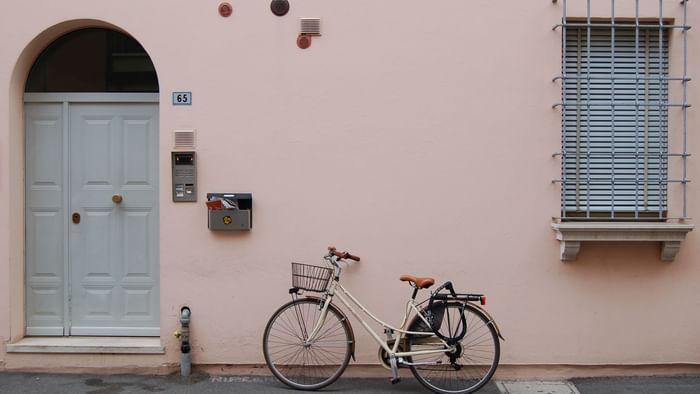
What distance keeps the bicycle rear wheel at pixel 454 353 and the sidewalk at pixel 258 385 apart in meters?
0.16

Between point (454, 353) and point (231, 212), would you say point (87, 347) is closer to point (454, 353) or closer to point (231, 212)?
point (231, 212)

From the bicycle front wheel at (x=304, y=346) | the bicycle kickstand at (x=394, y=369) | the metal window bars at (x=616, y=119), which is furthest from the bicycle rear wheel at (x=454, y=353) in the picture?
the metal window bars at (x=616, y=119)

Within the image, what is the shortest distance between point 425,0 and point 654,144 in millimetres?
2344

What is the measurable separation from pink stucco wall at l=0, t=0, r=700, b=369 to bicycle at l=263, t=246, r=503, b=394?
250 mm

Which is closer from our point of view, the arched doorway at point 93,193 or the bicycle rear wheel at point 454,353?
the bicycle rear wheel at point 454,353

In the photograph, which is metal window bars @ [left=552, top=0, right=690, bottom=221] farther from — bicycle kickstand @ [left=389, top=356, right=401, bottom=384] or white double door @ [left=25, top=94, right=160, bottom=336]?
white double door @ [left=25, top=94, right=160, bottom=336]

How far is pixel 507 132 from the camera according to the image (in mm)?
5590

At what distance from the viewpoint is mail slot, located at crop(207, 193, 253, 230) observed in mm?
5496

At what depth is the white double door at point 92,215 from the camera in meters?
5.89

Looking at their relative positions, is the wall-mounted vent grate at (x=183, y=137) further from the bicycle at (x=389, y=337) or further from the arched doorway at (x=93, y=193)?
the bicycle at (x=389, y=337)

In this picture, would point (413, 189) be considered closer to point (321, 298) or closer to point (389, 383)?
point (321, 298)

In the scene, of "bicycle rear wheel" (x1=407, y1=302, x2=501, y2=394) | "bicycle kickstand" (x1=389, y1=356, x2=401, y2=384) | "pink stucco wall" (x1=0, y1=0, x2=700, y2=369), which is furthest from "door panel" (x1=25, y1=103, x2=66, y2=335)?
"bicycle rear wheel" (x1=407, y1=302, x2=501, y2=394)

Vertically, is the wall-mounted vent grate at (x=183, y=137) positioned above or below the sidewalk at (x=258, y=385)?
above

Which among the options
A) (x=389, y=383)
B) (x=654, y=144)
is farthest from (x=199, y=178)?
(x=654, y=144)
